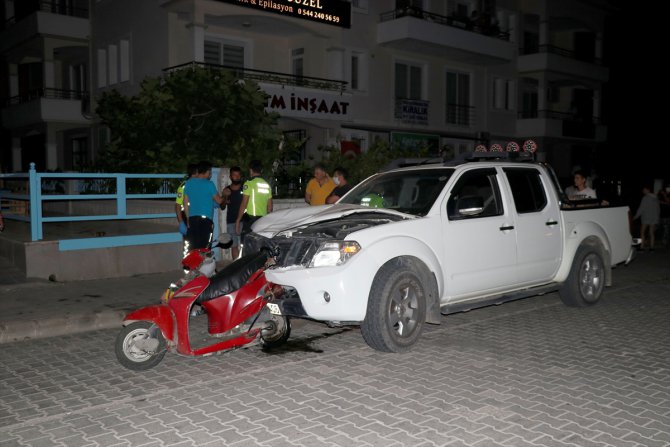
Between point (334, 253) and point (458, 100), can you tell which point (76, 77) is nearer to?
point (458, 100)

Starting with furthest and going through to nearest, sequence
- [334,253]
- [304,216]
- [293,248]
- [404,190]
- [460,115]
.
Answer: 1. [460,115]
2. [404,190]
3. [304,216]
4. [293,248]
5. [334,253]

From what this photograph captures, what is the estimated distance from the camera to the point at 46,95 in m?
25.3

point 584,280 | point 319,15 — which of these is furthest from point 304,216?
point 319,15

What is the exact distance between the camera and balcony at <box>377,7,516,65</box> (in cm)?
2291

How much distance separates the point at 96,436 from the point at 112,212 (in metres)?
12.1

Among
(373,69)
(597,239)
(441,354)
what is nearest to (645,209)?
(597,239)

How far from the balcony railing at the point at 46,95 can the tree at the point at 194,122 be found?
1232 cm

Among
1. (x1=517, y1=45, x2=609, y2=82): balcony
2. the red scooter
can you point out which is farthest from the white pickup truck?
(x1=517, y1=45, x2=609, y2=82): balcony

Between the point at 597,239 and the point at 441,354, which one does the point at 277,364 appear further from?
the point at 597,239

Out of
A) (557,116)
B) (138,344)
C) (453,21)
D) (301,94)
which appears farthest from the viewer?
(557,116)

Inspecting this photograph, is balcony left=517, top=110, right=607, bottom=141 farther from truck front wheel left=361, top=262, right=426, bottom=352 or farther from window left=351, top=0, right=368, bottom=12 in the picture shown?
truck front wheel left=361, top=262, right=426, bottom=352

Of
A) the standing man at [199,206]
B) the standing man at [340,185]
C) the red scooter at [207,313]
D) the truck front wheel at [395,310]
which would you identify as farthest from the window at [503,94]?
the red scooter at [207,313]

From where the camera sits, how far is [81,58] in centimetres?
2564

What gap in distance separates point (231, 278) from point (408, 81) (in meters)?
20.6
